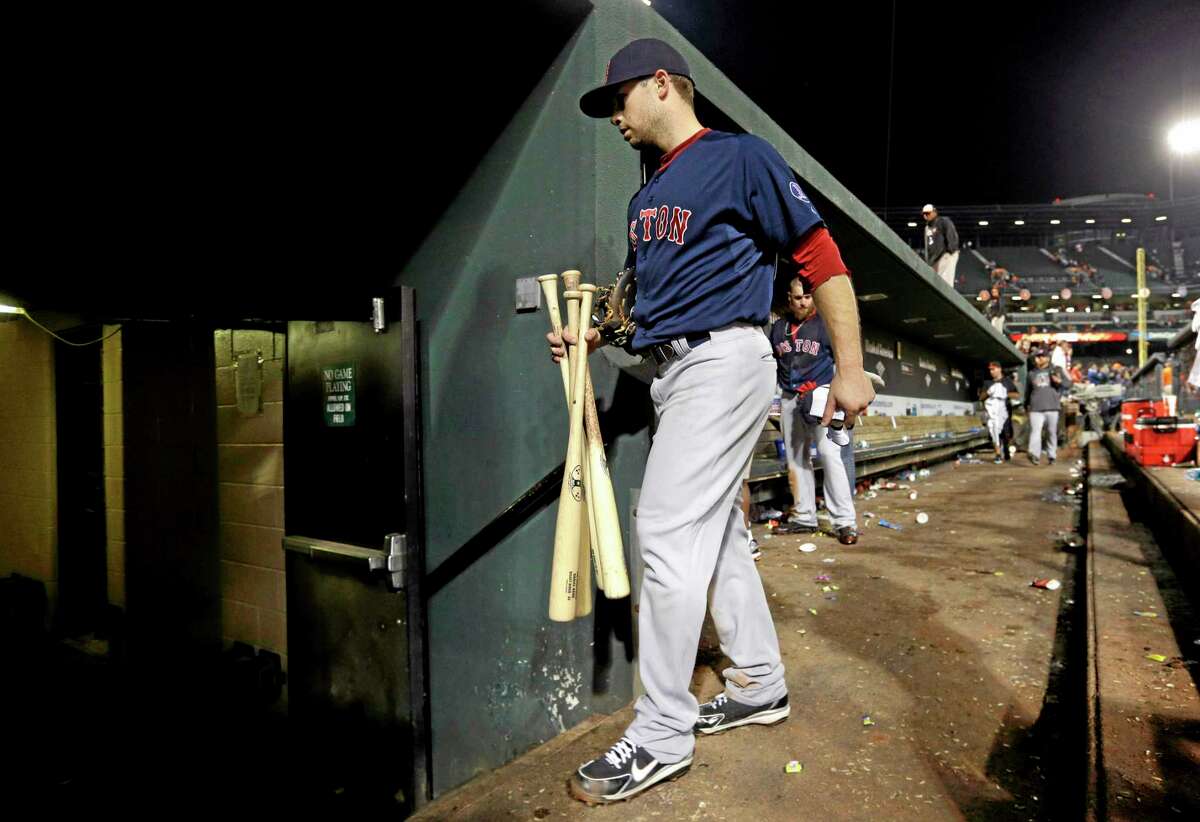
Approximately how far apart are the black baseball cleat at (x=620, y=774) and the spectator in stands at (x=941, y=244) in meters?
12.2

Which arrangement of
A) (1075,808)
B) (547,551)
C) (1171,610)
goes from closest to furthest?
(1075,808) < (547,551) < (1171,610)

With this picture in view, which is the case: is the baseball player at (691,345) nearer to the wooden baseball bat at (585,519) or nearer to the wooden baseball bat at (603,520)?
the wooden baseball bat at (603,520)

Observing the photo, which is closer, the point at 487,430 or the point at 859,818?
the point at 859,818

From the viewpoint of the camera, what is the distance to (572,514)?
6.87ft

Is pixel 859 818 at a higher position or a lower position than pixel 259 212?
lower

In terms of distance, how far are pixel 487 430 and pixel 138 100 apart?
74.3 inches

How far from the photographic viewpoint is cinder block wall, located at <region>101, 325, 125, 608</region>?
491 cm

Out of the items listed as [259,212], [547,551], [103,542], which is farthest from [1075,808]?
[103,542]

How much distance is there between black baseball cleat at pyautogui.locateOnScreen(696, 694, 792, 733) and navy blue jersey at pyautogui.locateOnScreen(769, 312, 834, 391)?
10.1 ft

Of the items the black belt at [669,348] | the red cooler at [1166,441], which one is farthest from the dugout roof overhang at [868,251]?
the red cooler at [1166,441]

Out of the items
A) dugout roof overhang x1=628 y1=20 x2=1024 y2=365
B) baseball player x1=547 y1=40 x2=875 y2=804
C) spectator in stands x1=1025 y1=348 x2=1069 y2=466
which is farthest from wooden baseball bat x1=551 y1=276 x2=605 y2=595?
spectator in stands x1=1025 y1=348 x2=1069 y2=466

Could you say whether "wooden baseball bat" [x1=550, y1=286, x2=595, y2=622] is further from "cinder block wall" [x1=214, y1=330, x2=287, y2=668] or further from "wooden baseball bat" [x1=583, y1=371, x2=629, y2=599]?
"cinder block wall" [x1=214, y1=330, x2=287, y2=668]

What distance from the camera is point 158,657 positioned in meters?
4.76

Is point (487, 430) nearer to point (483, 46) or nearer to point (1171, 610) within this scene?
point (483, 46)
